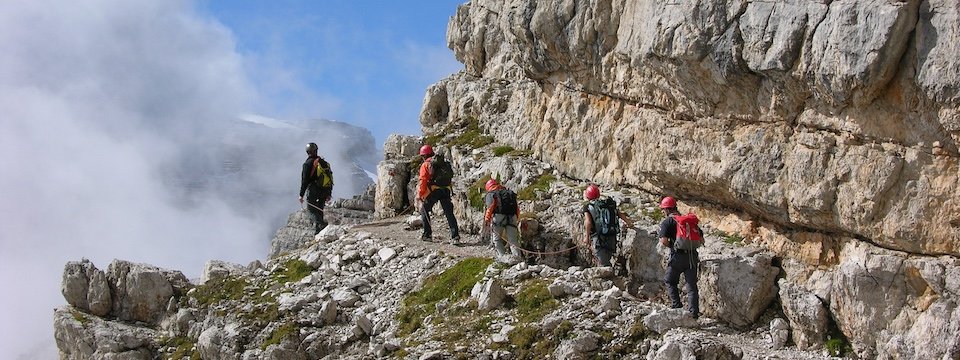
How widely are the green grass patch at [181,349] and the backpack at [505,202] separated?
32.9 feet

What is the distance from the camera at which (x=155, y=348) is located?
1015 inches

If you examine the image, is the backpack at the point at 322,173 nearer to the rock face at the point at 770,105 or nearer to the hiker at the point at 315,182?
the hiker at the point at 315,182

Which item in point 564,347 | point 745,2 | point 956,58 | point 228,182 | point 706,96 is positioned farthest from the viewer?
point 228,182

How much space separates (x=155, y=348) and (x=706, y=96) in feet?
59.2

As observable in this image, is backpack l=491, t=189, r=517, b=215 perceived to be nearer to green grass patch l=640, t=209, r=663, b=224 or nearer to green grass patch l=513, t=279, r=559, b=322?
green grass patch l=513, t=279, r=559, b=322

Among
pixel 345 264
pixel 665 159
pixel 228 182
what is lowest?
pixel 345 264

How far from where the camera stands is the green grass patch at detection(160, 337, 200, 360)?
24.6 metres

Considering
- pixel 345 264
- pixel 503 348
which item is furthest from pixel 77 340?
pixel 503 348

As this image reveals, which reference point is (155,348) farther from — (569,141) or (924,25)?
(924,25)

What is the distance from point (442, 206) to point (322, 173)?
5.51 m

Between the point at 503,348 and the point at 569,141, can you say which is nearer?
the point at 503,348

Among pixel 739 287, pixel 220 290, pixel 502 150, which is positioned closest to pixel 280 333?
pixel 220 290

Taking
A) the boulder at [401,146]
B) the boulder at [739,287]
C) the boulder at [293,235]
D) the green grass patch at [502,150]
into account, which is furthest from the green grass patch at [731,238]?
the boulder at [293,235]

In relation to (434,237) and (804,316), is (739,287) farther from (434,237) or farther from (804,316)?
(434,237)
